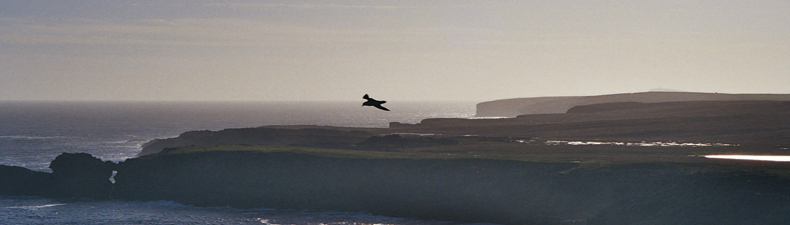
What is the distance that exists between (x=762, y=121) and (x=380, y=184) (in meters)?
61.0

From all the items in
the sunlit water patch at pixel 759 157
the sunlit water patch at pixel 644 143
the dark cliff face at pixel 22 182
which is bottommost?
the dark cliff face at pixel 22 182

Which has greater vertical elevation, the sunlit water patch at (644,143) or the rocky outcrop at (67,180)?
the sunlit water patch at (644,143)

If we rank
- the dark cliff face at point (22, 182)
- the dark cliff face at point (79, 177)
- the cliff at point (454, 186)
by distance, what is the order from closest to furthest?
the cliff at point (454, 186), the dark cliff face at point (79, 177), the dark cliff face at point (22, 182)

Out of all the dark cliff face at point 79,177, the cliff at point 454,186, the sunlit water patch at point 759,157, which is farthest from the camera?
the dark cliff face at point 79,177

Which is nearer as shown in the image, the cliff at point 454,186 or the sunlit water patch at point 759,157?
the cliff at point 454,186

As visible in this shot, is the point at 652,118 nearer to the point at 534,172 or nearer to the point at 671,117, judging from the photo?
the point at 671,117

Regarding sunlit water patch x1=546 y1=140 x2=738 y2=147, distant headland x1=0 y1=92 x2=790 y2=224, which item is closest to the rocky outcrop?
distant headland x1=0 y1=92 x2=790 y2=224

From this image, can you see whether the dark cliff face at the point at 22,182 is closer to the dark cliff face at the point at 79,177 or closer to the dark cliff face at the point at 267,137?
the dark cliff face at the point at 79,177

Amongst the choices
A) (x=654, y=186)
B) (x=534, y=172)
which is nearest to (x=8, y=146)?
(x=534, y=172)

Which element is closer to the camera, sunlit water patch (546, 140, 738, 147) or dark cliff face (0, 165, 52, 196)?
dark cliff face (0, 165, 52, 196)

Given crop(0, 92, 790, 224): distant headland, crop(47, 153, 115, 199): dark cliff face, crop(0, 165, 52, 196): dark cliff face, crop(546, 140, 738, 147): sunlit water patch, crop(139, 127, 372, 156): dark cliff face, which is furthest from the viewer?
crop(139, 127, 372, 156): dark cliff face

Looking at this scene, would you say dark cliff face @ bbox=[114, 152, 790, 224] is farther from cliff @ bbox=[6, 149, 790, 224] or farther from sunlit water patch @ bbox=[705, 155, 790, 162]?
sunlit water patch @ bbox=[705, 155, 790, 162]

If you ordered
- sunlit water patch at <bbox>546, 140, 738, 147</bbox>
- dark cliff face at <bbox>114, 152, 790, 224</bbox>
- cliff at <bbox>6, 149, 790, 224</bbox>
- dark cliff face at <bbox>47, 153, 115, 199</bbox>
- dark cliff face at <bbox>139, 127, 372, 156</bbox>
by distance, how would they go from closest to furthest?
dark cliff face at <bbox>114, 152, 790, 224</bbox>, cliff at <bbox>6, 149, 790, 224</bbox>, dark cliff face at <bbox>47, 153, 115, 199</bbox>, sunlit water patch at <bbox>546, 140, 738, 147</bbox>, dark cliff face at <bbox>139, 127, 372, 156</bbox>

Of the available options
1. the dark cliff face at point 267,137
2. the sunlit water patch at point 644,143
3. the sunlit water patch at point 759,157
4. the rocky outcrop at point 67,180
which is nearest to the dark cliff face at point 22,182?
the rocky outcrop at point 67,180
